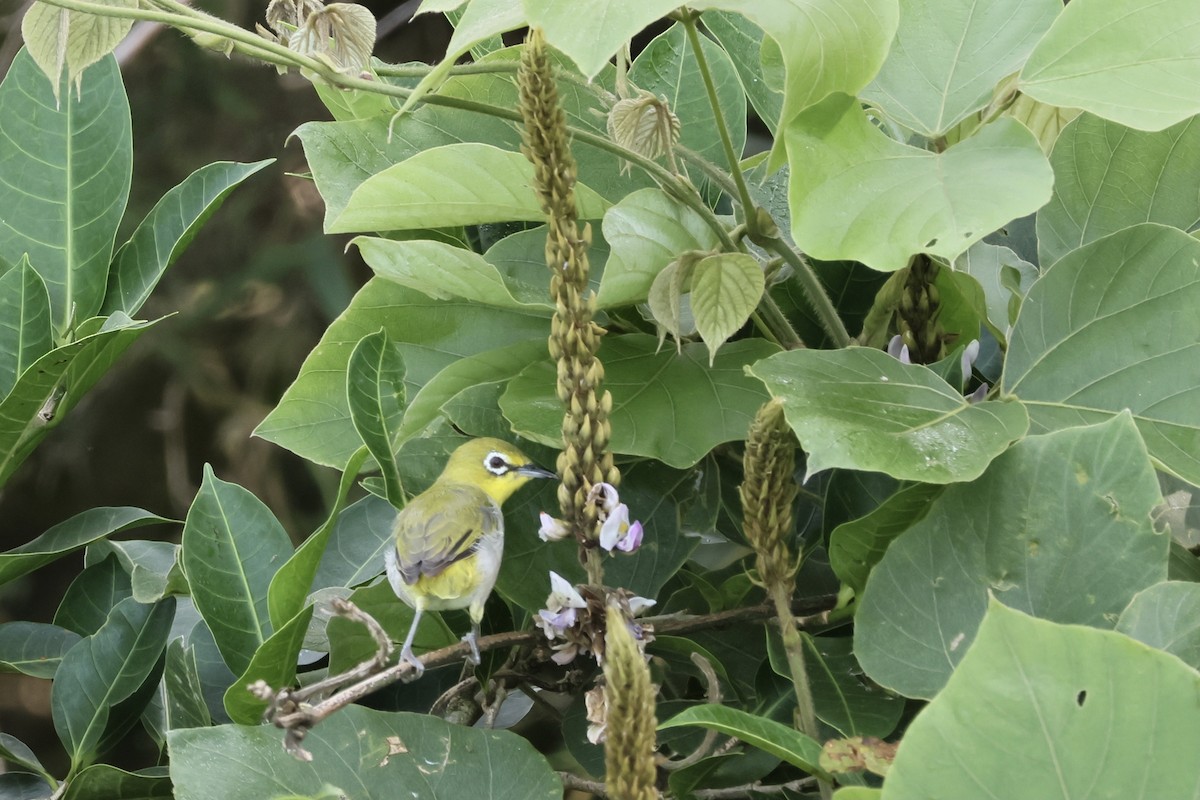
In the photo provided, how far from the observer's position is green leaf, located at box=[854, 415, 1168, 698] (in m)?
0.35

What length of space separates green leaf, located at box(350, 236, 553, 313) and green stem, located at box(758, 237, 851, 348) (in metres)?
0.09

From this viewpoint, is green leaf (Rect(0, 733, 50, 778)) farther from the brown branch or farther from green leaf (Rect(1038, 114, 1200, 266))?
green leaf (Rect(1038, 114, 1200, 266))

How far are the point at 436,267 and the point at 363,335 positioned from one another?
8cm

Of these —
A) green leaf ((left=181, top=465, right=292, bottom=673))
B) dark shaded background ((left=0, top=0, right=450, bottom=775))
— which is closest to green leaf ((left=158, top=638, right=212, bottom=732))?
green leaf ((left=181, top=465, right=292, bottom=673))

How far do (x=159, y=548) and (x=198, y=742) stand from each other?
0.26 meters

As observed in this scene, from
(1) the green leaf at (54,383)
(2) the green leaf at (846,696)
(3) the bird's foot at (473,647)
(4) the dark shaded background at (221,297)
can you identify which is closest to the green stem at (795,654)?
(2) the green leaf at (846,696)

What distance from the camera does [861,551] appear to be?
40 cm

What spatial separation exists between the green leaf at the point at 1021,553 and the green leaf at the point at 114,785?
12.5 inches

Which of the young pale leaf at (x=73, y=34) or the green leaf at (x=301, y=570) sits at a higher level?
the young pale leaf at (x=73, y=34)

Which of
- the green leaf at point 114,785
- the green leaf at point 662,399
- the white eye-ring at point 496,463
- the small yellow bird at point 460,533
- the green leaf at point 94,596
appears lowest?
the green leaf at point 114,785

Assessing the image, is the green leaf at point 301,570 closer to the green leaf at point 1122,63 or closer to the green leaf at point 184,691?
the green leaf at point 184,691

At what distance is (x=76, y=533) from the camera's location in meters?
0.59

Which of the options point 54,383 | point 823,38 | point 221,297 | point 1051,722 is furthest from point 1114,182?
point 221,297

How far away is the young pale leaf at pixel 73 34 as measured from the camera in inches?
15.6
